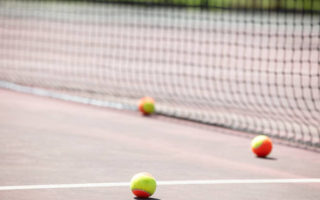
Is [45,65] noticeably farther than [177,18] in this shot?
No

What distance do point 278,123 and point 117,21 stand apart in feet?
54.7

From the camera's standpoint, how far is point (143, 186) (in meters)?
4.89

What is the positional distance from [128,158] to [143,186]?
4.92ft

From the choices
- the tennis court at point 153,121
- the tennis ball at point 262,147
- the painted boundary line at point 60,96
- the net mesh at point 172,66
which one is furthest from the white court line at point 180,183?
the painted boundary line at point 60,96

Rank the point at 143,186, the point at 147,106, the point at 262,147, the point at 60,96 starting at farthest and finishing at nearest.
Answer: the point at 60,96
the point at 147,106
the point at 262,147
the point at 143,186

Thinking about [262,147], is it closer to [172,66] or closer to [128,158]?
[128,158]

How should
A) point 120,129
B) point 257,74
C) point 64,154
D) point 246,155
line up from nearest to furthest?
point 64,154
point 246,155
point 120,129
point 257,74

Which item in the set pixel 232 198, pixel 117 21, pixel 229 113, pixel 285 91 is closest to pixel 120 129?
pixel 229 113

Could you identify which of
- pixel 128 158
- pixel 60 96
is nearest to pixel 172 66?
pixel 60 96

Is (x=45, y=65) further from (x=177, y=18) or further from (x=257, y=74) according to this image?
(x=177, y=18)

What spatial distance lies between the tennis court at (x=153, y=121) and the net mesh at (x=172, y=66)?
3 cm

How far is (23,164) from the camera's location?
5875 millimetres

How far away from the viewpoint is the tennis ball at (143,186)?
4.90 m

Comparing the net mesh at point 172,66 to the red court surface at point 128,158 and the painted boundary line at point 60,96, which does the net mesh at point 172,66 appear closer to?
the painted boundary line at point 60,96
